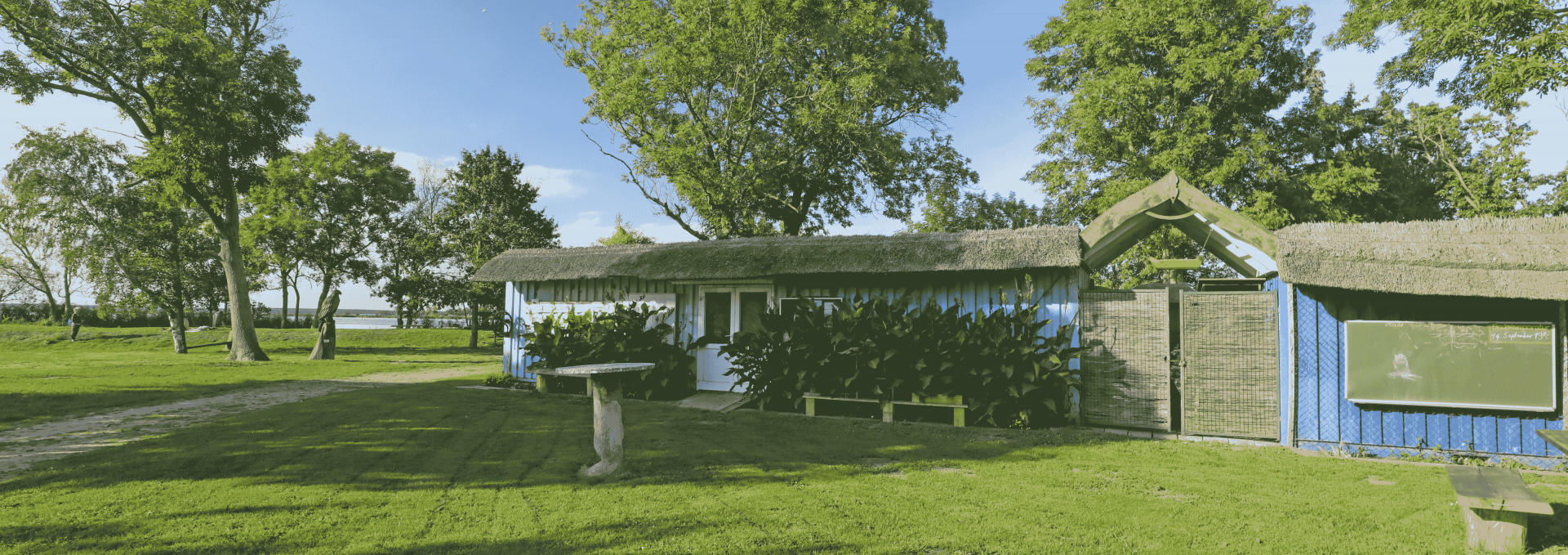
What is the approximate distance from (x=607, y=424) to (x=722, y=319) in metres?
5.67

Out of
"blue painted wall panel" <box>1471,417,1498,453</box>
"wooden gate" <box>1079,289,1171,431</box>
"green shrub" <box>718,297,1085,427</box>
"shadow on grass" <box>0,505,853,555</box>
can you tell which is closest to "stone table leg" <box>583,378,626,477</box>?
"shadow on grass" <box>0,505,853,555</box>

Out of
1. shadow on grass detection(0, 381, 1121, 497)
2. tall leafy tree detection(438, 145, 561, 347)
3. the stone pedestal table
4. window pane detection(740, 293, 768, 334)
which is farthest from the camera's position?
tall leafy tree detection(438, 145, 561, 347)

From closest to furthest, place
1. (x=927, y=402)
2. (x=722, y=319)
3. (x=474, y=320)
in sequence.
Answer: (x=927, y=402) → (x=722, y=319) → (x=474, y=320)

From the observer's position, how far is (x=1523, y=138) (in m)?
16.8

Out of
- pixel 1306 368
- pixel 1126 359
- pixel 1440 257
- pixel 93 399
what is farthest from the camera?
pixel 93 399

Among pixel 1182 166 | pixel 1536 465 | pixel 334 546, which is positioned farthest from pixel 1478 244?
pixel 1182 166

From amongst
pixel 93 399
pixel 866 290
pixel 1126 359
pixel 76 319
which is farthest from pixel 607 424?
pixel 76 319

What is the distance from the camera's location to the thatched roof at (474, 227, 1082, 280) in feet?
28.9

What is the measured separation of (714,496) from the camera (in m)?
5.18

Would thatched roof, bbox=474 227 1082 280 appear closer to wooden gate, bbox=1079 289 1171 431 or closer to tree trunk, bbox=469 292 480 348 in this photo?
wooden gate, bbox=1079 289 1171 431

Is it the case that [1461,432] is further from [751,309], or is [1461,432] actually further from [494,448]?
[494,448]

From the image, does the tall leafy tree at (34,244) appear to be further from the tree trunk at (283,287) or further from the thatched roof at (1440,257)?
the thatched roof at (1440,257)

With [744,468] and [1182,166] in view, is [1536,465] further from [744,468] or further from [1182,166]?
[1182,166]

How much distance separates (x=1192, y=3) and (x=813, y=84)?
33.0 ft
